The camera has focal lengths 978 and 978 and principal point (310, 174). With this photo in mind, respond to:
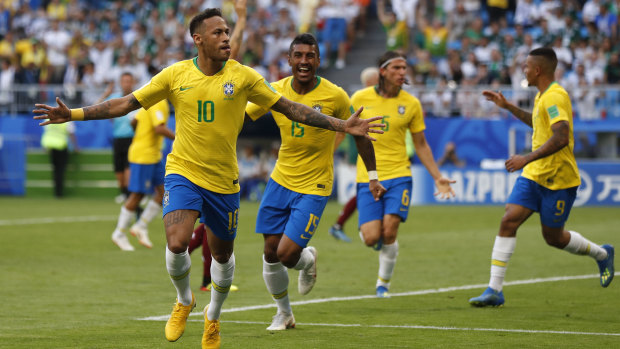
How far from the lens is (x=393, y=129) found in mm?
10609

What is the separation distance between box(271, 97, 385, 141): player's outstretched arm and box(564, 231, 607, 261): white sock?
373cm

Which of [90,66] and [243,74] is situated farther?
[90,66]

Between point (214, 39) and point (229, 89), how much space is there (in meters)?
0.40

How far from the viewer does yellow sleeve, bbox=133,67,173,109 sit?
24.2 feet

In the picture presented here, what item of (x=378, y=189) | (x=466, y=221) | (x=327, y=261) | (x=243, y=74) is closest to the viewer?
(x=243, y=74)

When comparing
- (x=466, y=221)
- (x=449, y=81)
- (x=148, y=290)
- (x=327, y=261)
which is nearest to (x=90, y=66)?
(x=449, y=81)

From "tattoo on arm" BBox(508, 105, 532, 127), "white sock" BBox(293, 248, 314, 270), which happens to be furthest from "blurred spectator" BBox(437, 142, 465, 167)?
"white sock" BBox(293, 248, 314, 270)

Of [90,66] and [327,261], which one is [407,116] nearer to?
[327,261]

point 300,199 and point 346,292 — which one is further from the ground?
point 300,199

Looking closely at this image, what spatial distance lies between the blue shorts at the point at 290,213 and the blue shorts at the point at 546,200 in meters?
2.31

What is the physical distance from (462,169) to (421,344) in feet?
54.5

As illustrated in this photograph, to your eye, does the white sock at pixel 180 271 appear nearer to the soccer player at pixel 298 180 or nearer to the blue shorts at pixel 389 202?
the soccer player at pixel 298 180

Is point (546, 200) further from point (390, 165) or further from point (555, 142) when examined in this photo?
point (390, 165)

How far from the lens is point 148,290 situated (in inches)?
428
